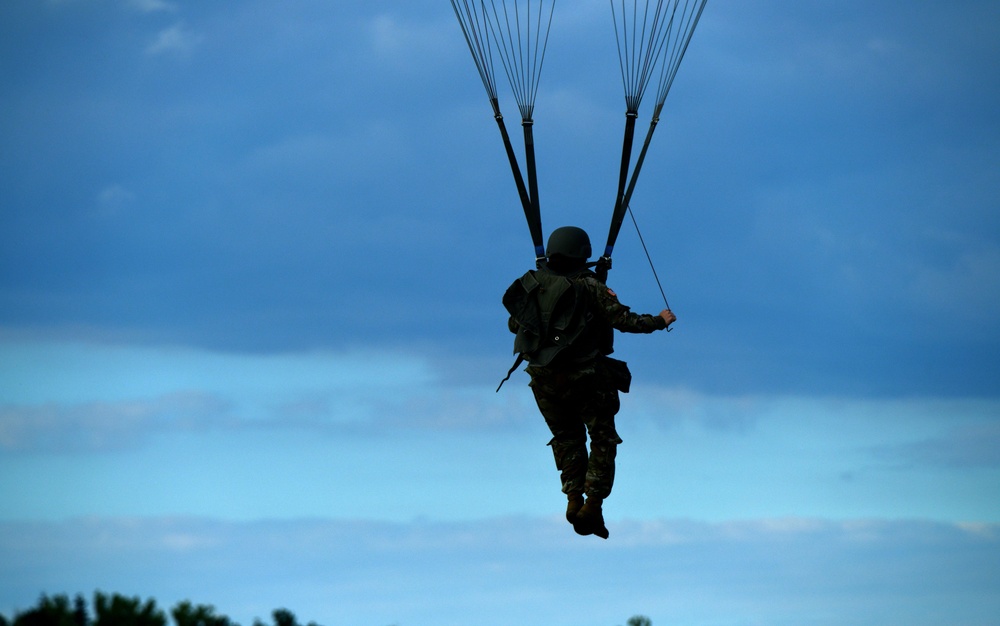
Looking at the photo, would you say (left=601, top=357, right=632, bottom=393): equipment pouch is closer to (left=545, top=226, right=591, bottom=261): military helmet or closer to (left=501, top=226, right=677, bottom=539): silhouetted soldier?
(left=501, top=226, right=677, bottom=539): silhouetted soldier

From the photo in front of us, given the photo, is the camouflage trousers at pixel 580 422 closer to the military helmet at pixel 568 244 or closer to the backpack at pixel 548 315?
the backpack at pixel 548 315

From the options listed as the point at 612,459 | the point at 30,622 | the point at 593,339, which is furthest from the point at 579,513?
the point at 30,622

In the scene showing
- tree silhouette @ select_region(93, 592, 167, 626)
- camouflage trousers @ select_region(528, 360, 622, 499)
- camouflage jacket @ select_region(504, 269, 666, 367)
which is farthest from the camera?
camouflage trousers @ select_region(528, 360, 622, 499)

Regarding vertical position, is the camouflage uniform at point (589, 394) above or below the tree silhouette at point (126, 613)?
above

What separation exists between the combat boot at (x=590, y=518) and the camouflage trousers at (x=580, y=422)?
11 cm

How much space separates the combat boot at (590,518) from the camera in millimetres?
23938

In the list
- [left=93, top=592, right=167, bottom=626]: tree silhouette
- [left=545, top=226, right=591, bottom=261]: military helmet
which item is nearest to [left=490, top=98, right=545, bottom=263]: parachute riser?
[left=545, top=226, right=591, bottom=261]: military helmet

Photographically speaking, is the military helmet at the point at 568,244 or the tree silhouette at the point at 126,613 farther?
the military helmet at the point at 568,244

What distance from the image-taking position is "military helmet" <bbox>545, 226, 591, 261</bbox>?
2419 centimetres

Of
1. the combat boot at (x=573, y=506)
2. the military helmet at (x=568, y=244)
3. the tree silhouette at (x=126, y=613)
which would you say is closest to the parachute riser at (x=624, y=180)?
the military helmet at (x=568, y=244)

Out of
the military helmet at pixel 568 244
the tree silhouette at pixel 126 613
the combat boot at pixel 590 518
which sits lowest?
the tree silhouette at pixel 126 613

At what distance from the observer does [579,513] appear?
2402 centimetres

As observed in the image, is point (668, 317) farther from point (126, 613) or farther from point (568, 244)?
point (126, 613)

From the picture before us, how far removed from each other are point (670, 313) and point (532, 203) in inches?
104
